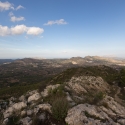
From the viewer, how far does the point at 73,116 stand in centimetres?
1827

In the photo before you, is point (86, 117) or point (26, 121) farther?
point (26, 121)

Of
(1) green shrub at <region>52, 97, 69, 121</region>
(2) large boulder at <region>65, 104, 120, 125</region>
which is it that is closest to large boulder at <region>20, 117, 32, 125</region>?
(1) green shrub at <region>52, 97, 69, 121</region>

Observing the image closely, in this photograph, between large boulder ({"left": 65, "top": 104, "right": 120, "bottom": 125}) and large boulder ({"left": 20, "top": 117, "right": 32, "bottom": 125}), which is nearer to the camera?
large boulder ({"left": 65, "top": 104, "right": 120, "bottom": 125})

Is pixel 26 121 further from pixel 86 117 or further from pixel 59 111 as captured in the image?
pixel 86 117

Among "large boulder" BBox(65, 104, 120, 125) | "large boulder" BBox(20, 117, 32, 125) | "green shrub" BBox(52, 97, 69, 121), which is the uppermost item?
"green shrub" BBox(52, 97, 69, 121)

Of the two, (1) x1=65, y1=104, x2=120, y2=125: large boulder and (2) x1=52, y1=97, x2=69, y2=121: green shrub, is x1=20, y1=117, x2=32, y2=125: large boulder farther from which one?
(1) x1=65, y1=104, x2=120, y2=125: large boulder

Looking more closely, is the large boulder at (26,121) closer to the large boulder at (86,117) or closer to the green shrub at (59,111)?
the green shrub at (59,111)

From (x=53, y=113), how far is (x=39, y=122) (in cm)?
209

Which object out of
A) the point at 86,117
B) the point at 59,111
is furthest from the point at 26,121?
the point at 86,117

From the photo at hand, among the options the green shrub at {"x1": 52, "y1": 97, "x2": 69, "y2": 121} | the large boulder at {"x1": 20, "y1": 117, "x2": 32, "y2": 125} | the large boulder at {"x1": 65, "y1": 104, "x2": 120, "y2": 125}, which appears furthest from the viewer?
the large boulder at {"x1": 20, "y1": 117, "x2": 32, "y2": 125}

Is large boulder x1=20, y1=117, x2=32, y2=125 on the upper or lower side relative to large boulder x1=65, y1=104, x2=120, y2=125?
lower

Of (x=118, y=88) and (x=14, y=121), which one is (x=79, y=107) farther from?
(x=118, y=88)

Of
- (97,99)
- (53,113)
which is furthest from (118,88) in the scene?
(53,113)

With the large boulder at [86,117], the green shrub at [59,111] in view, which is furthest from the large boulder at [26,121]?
the large boulder at [86,117]
